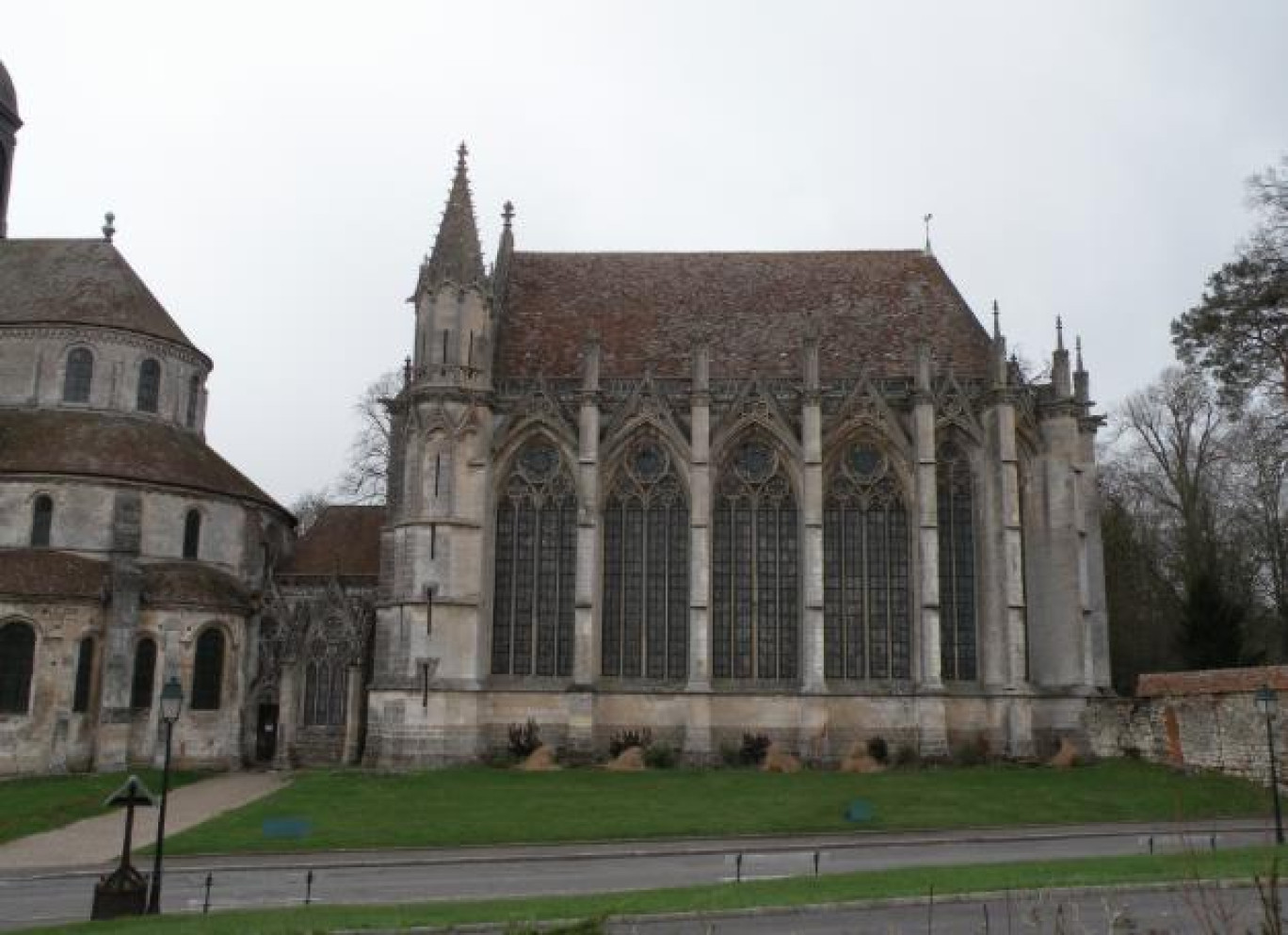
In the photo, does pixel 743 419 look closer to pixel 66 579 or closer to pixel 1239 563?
pixel 66 579

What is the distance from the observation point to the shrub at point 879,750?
107 feet

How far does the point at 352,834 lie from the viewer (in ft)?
72.4

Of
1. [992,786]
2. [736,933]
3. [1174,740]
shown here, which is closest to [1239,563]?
[1174,740]

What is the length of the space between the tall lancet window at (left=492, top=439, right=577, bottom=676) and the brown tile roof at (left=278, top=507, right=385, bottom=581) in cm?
592

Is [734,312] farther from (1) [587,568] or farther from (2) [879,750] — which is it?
(2) [879,750]

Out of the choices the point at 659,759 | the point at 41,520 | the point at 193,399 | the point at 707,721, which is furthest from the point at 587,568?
the point at 193,399

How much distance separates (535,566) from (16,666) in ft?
49.7

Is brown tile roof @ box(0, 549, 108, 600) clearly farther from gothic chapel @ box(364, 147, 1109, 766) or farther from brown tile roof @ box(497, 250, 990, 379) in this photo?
brown tile roof @ box(497, 250, 990, 379)

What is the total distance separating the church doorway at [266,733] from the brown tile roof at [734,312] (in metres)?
13.6

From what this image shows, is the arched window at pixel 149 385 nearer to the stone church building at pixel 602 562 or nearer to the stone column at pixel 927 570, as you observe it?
the stone church building at pixel 602 562

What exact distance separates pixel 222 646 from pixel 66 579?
5216mm

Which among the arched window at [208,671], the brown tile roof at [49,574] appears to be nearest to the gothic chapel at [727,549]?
the arched window at [208,671]

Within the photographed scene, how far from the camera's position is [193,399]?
42.2 m

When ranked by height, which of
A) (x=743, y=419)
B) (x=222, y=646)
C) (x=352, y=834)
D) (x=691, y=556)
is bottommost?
(x=352, y=834)
